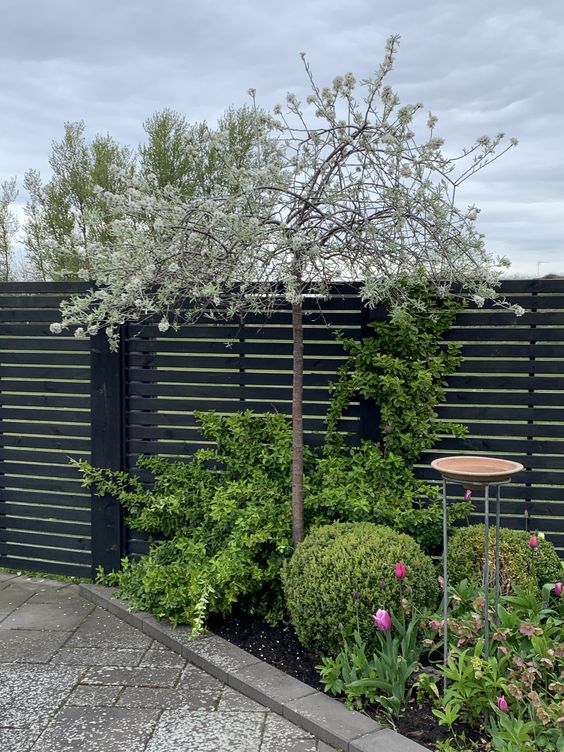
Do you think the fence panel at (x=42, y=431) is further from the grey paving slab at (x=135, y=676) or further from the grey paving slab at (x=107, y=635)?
the grey paving slab at (x=135, y=676)

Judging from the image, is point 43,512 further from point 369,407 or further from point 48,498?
point 369,407

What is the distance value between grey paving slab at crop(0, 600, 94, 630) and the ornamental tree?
1.80 m

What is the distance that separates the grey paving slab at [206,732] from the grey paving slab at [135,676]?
10.6 inches

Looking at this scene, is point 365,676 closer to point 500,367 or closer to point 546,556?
point 546,556

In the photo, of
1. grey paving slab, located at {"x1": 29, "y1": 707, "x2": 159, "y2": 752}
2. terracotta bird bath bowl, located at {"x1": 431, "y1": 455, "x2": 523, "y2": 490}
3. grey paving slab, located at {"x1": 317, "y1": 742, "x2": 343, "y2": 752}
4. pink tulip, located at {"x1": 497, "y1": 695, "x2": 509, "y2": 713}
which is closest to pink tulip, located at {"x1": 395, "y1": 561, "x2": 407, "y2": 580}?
terracotta bird bath bowl, located at {"x1": 431, "y1": 455, "x2": 523, "y2": 490}

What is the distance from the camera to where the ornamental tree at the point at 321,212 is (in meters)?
2.91

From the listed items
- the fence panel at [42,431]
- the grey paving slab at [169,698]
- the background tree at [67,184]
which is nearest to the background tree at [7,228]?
the background tree at [67,184]

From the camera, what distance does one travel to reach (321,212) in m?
2.98

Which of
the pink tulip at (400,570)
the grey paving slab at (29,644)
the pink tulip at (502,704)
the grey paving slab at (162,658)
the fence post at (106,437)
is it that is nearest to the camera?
the pink tulip at (502,704)

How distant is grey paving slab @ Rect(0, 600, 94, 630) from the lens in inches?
142

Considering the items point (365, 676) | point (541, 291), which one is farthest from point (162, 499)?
point (541, 291)

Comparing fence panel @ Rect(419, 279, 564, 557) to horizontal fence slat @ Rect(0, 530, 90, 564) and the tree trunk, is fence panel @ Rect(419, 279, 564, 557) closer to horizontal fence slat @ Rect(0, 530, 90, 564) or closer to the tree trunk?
the tree trunk

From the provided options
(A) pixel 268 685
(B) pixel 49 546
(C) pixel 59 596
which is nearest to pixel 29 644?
(C) pixel 59 596

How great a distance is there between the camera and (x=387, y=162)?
9.69ft
